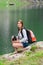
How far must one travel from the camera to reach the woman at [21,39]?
16.3m

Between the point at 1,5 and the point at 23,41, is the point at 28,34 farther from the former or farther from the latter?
the point at 1,5

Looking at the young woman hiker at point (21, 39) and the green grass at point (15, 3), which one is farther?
the green grass at point (15, 3)

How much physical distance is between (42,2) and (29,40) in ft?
589

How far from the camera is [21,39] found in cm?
1667

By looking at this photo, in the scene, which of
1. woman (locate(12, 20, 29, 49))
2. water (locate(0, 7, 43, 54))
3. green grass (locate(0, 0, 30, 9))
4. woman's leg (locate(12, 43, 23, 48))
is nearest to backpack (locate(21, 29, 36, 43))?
woman (locate(12, 20, 29, 49))

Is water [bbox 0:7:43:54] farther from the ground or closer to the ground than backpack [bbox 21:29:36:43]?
closer to the ground

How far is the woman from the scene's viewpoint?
1631 centimetres

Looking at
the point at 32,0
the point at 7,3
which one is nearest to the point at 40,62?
the point at 7,3

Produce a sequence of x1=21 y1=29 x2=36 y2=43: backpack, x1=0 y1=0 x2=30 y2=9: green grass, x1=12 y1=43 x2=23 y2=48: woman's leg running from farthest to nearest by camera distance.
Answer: x1=0 y1=0 x2=30 y2=9: green grass, x1=12 y1=43 x2=23 y2=48: woman's leg, x1=21 y1=29 x2=36 y2=43: backpack

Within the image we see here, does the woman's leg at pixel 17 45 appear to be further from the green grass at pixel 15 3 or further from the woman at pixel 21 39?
the green grass at pixel 15 3

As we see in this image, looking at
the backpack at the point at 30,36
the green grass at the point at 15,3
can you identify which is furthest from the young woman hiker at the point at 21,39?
the green grass at the point at 15,3

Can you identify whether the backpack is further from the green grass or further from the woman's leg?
the green grass

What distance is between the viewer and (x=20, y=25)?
53.6 ft

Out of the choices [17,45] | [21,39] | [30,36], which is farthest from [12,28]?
[30,36]
